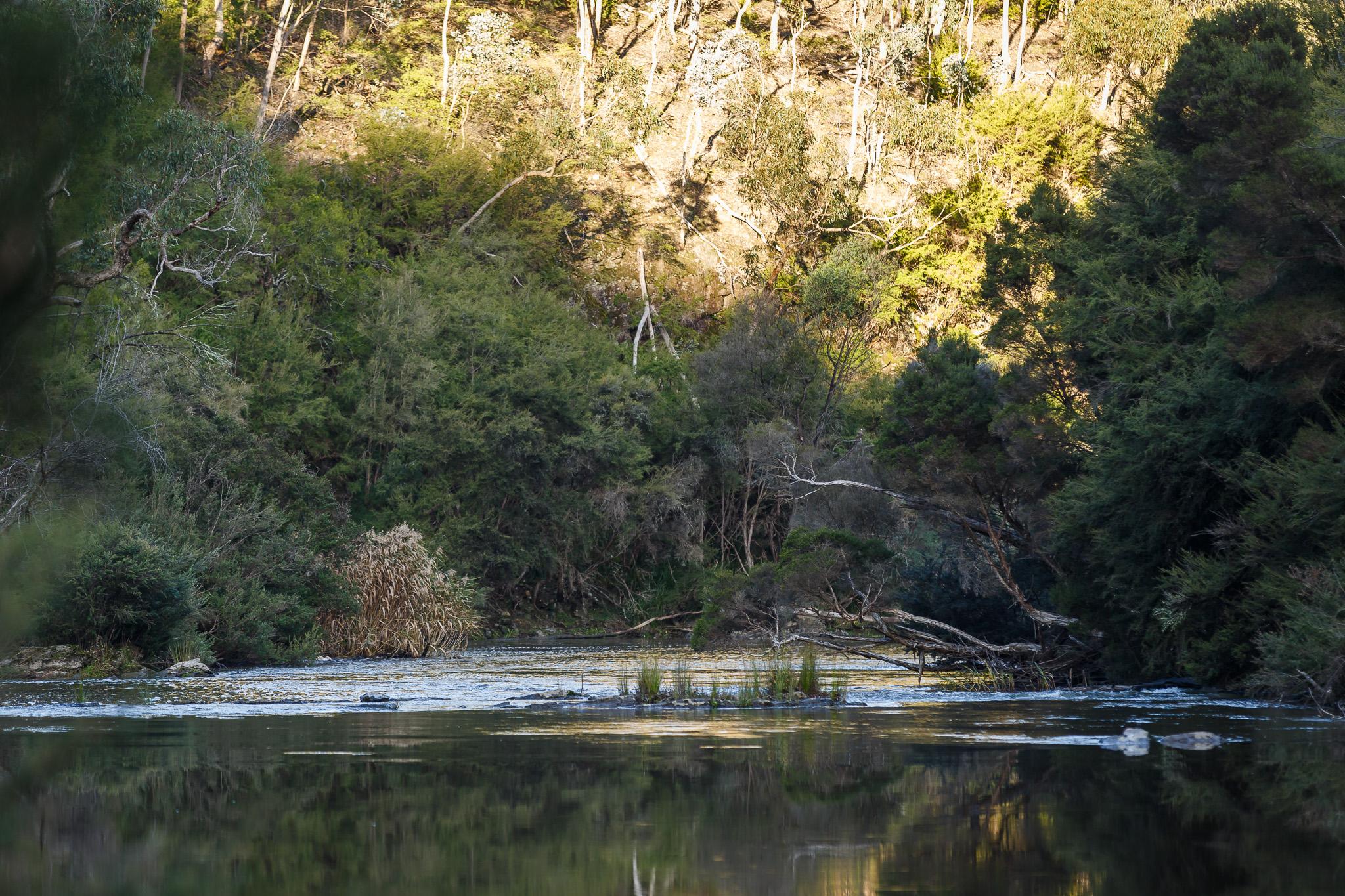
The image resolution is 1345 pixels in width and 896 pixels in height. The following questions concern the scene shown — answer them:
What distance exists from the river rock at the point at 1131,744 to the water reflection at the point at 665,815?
298 millimetres

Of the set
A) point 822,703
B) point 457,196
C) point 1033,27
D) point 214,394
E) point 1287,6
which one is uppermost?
point 1033,27

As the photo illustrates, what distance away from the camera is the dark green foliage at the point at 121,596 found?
3000 cm

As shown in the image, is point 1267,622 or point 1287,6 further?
point 1287,6

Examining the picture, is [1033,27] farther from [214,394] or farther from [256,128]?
[214,394]

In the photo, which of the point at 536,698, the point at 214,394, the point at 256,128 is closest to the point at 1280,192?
the point at 536,698

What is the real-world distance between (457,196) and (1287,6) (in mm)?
39337

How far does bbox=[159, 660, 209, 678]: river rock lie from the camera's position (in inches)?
1205

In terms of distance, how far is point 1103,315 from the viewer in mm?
28828

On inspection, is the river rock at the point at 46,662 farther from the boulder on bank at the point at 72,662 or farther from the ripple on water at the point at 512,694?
the ripple on water at the point at 512,694

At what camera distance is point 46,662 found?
3014 cm

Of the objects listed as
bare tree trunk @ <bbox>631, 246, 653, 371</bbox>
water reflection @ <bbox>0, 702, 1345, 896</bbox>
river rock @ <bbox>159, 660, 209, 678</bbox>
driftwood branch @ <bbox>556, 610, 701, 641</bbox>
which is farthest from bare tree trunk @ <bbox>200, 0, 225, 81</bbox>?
water reflection @ <bbox>0, 702, 1345, 896</bbox>

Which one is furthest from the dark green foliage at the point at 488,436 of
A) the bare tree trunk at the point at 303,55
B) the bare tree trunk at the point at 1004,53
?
the bare tree trunk at the point at 1004,53

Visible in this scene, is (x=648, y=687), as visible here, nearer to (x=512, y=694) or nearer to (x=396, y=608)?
(x=512, y=694)

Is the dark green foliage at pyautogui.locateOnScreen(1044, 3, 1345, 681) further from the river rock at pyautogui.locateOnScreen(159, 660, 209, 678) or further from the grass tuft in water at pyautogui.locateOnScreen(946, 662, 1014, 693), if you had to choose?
the river rock at pyautogui.locateOnScreen(159, 660, 209, 678)
